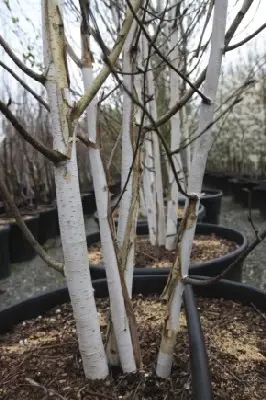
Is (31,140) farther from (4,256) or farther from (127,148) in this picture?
(4,256)

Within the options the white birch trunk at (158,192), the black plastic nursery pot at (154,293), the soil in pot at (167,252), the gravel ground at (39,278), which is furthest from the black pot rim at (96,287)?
Answer: the gravel ground at (39,278)

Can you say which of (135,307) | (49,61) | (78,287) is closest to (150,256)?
(135,307)

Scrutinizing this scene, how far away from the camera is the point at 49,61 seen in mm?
989

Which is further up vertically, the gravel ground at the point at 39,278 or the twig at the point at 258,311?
the twig at the point at 258,311

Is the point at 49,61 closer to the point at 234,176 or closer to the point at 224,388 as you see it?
the point at 224,388

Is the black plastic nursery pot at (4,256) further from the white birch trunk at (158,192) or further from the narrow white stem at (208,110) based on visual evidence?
the narrow white stem at (208,110)

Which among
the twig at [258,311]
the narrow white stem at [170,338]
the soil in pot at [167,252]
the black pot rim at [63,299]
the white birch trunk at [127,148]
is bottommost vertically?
the soil in pot at [167,252]

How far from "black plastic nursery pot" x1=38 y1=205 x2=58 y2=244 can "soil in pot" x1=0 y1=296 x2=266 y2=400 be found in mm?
3468

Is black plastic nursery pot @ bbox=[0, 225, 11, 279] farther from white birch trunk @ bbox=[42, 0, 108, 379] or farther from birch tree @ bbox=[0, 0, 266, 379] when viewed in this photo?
white birch trunk @ bbox=[42, 0, 108, 379]

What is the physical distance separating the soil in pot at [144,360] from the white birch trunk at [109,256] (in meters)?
0.08

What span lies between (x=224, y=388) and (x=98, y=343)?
1.21ft

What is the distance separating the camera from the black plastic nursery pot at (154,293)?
2.89 ft

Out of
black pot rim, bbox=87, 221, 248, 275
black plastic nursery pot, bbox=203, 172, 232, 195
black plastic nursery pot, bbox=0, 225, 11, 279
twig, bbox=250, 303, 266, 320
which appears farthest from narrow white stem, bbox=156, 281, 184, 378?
black plastic nursery pot, bbox=203, 172, 232, 195

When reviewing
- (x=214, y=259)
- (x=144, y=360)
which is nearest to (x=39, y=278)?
(x=214, y=259)
